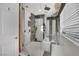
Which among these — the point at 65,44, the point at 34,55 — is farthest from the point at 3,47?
the point at 65,44

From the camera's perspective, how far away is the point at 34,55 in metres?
1.77

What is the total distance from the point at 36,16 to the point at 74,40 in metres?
0.74

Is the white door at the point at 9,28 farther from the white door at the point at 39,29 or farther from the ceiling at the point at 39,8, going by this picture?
the white door at the point at 39,29

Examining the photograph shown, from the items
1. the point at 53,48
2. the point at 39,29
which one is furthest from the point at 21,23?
the point at 53,48

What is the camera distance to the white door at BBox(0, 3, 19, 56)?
1758mm

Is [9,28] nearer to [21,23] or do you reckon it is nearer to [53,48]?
[21,23]

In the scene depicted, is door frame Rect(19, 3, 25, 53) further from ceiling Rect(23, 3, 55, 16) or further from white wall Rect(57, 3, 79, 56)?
white wall Rect(57, 3, 79, 56)

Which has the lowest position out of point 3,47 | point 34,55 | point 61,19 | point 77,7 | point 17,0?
point 34,55

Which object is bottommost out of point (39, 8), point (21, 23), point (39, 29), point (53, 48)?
point (53, 48)

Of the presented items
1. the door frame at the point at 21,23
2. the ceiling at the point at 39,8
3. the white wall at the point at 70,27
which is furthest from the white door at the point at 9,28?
the white wall at the point at 70,27

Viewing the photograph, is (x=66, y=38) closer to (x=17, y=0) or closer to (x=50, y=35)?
(x=50, y=35)

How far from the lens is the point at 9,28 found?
1784 mm

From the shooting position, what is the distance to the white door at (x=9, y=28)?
69.2 inches

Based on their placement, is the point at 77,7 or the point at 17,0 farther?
the point at 17,0
